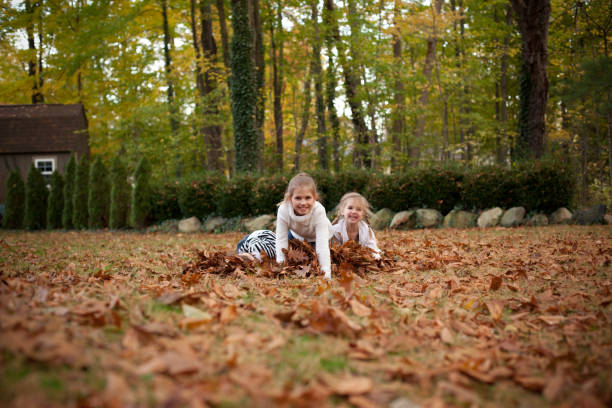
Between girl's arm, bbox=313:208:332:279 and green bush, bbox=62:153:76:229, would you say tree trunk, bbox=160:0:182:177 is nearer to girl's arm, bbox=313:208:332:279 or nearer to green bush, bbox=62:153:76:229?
green bush, bbox=62:153:76:229

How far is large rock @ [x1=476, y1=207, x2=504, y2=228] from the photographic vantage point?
8.88 m

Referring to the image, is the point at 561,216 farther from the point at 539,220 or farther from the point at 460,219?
the point at 460,219

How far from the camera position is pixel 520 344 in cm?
192

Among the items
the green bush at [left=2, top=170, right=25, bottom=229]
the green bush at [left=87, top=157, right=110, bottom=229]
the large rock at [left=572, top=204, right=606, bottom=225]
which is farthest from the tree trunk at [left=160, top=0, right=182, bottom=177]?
the large rock at [left=572, top=204, right=606, bottom=225]

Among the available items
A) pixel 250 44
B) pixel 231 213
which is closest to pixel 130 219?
pixel 231 213

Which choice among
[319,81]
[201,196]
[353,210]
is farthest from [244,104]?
[353,210]

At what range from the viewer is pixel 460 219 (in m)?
9.20

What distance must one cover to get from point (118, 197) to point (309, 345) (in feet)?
38.6

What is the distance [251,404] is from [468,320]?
153 cm

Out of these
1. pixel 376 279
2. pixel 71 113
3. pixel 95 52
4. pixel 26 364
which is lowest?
pixel 376 279

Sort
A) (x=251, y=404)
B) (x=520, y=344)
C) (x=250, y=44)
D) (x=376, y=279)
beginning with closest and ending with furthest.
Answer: (x=251, y=404)
(x=520, y=344)
(x=376, y=279)
(x=250, y=44)

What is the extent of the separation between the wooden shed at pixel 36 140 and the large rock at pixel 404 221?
58.1ft

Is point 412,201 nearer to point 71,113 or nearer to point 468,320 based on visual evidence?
point 468,320

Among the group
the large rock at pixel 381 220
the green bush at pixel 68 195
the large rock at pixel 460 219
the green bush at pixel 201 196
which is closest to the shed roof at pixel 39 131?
the green bush at pixel 68 195
